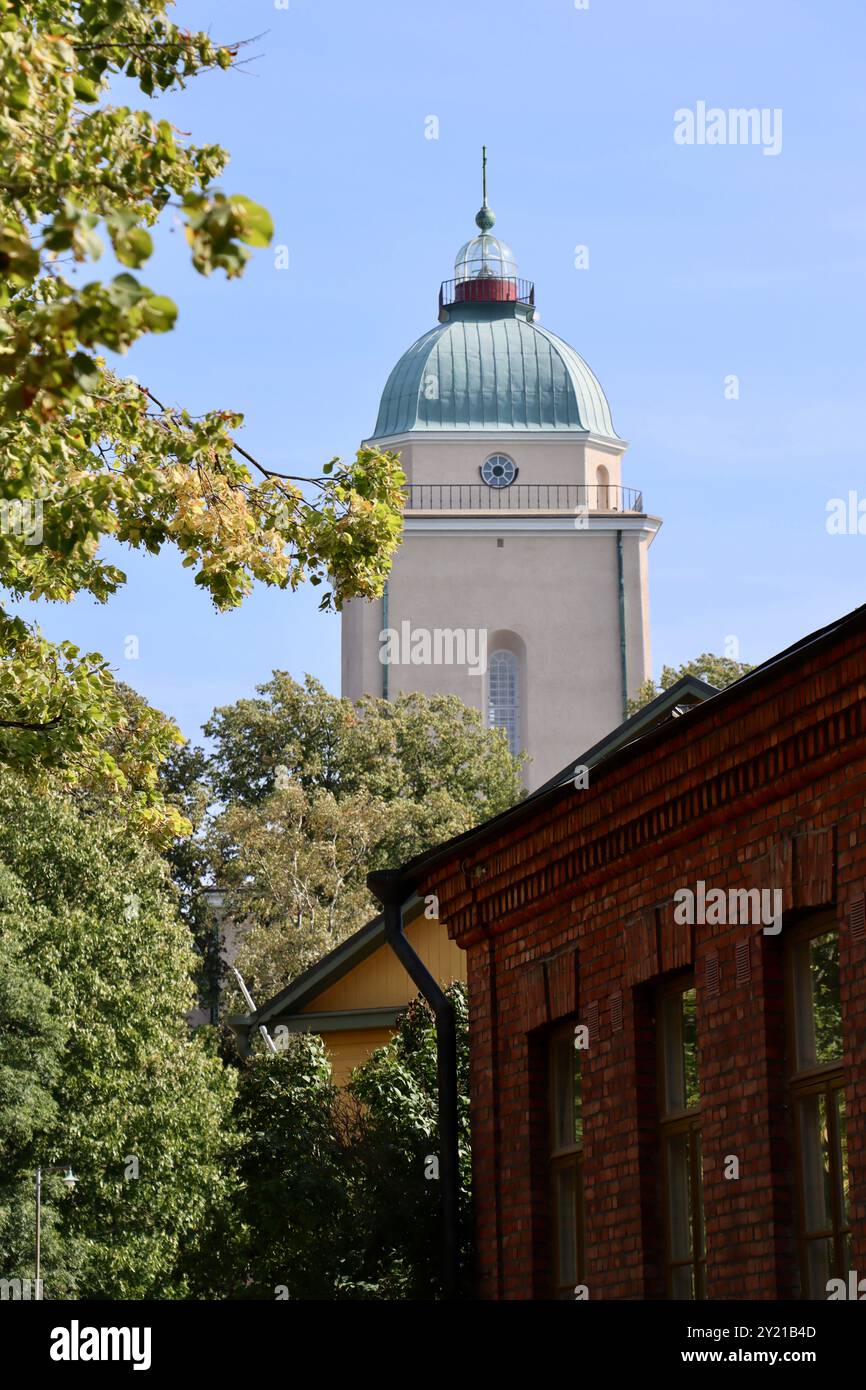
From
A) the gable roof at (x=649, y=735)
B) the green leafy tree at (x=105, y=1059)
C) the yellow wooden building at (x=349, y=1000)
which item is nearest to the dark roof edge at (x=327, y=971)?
the yellow wooden building at (x=349, y=1000)

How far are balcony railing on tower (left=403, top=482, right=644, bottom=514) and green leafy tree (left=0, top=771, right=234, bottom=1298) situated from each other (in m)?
26.2

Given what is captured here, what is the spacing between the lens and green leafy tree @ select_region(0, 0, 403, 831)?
6844 millimetres

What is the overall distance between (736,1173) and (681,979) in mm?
1395

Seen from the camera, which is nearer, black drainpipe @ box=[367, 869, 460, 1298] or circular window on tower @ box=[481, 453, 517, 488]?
black drainpipe @ box=[367, 869, 460, 1298]

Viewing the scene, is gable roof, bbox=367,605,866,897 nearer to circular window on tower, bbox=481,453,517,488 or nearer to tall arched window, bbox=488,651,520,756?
tall arched window, bbox=488,651,520,756

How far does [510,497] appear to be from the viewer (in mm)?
68312

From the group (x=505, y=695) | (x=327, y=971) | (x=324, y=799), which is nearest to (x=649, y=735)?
(x=327, y=971)

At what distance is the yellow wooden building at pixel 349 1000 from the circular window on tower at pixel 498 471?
1753 inches

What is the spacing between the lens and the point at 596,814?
41.7 feet

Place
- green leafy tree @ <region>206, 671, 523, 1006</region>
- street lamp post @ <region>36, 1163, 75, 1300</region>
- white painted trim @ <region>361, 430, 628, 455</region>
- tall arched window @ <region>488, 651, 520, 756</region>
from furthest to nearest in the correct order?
white painted trim @ <region>361, 430, 628, 455</region>
tall arched window @ <region>488, 651, 520, 756</region>
green leafy tree @ <region>206, 671, 523, 1006</region>
street lamp post @ <region>36, 1163, 75, 1300</region>

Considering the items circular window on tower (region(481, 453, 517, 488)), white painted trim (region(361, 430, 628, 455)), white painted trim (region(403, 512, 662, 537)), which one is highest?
white painted trim (region(361, 430, 628, 455))

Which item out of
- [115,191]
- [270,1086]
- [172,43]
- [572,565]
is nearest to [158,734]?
[270,1086]

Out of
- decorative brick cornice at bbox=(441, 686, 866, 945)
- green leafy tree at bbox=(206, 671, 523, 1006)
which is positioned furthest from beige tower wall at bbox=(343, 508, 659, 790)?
decorative brick cornice at bbox=(441, 686, 866, 945)

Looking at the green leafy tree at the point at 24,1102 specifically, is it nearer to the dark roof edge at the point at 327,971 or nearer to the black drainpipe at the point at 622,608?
the dark roof edge at the point at 327,971
